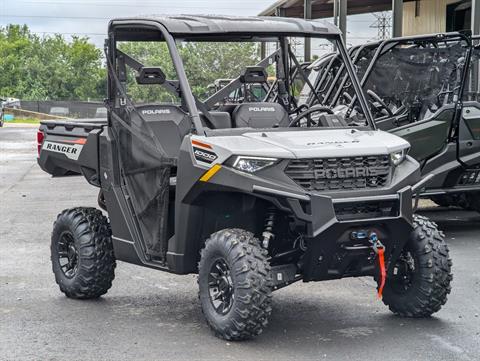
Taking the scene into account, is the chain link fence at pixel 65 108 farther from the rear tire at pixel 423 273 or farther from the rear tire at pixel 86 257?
the rear tire at pixel 423 273

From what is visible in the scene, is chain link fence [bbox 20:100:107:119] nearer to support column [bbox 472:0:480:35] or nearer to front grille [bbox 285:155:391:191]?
support column [bbox 472:0:480:35]

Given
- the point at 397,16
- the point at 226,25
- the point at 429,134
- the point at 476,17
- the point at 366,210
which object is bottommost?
the point at 366,210

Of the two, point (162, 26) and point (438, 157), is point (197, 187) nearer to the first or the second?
point (162, 26)

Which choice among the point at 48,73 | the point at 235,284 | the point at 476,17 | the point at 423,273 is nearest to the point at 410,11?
the point at 476,17

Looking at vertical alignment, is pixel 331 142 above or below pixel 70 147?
above

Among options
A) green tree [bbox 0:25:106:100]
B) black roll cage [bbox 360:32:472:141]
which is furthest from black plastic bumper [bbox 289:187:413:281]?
green tree [bbox 0:25:106:100]

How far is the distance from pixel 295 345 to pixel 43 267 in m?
3.80

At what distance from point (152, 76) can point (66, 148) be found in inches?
70.3

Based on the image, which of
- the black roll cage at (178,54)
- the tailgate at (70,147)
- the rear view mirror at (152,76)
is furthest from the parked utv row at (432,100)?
the rear view mirror at (152,76)

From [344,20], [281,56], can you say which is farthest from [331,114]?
[344,20]

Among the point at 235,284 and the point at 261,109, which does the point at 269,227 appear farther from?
the point at 261,109

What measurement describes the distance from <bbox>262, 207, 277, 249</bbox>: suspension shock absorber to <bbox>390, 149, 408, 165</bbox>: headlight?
0.89 m

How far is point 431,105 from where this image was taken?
11.9 meters

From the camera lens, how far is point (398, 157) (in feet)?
23.5
